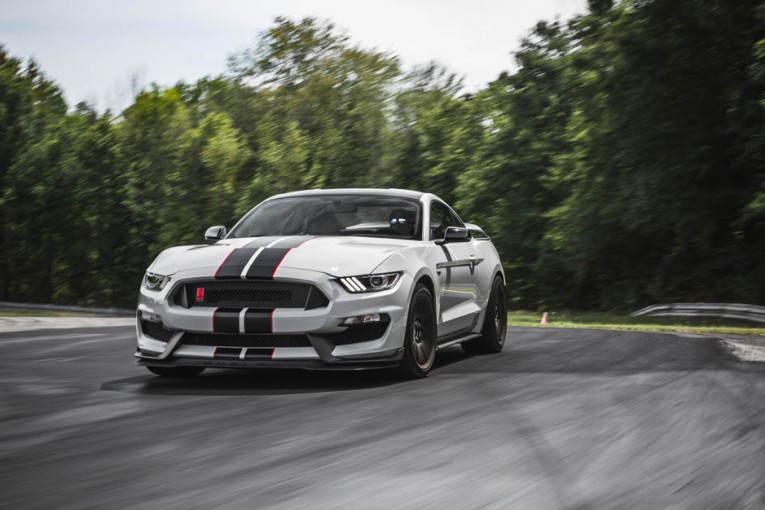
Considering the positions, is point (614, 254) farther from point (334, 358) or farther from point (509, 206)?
point (334, 358)

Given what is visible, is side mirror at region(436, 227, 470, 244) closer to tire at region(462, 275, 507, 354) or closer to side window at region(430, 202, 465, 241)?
side window at region(430, 202, 465, 241)

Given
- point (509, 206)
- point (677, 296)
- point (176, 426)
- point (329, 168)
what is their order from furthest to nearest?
1. point (329, 168)
2. point (509, 206)
3. point (677, 296)
4. point (176, 426)

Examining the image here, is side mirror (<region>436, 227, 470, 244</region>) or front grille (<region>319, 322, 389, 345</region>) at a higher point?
side mirror (<region>436, 227, 470, 244</region>)

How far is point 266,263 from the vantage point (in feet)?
26.5

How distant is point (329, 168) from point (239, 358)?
163ft

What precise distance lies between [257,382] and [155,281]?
108 cm

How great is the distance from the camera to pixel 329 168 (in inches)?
2251

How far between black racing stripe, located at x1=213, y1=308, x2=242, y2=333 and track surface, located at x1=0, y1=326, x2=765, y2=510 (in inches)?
18.0

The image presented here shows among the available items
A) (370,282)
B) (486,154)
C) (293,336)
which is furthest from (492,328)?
(486,154)

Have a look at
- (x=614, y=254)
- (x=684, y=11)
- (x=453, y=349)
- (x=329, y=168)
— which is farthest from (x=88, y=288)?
(x=453, y=349)

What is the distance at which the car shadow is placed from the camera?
7863mm

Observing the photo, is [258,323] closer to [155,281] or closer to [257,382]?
[257,382]

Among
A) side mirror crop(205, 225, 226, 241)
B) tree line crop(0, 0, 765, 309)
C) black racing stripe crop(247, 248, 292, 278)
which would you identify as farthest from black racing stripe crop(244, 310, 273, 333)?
tree line crop(0, 0, 765, 309)

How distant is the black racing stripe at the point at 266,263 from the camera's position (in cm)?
796
